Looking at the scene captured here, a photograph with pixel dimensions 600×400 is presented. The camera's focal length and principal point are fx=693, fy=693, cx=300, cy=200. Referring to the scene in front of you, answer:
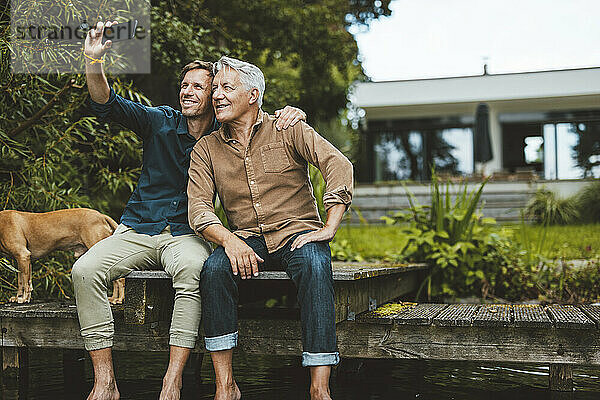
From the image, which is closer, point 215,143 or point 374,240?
point 215,143

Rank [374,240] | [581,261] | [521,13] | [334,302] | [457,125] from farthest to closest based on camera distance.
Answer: [457,125], [521,13], [374,240], [581,261], [334,302]

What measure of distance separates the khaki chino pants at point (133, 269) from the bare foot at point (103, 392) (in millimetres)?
154

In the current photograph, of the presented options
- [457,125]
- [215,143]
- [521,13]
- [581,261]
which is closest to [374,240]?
[581,261]

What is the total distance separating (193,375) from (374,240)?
4.77 metres

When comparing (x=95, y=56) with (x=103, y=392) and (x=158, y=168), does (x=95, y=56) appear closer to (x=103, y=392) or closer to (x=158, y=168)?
(x=158, y=168)

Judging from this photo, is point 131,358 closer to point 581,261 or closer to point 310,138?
point 310,138

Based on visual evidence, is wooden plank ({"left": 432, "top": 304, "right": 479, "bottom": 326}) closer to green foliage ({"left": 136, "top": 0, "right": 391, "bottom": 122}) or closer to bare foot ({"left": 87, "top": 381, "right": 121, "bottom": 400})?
bare foot ({"left": 87, "top": 381, "right": 121, "bottom": 400})

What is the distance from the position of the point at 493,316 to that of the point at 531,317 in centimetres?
17

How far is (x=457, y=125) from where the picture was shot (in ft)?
58.4

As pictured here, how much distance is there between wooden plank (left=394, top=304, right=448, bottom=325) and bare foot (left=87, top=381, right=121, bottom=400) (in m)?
1.24

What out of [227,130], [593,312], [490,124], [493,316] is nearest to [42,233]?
[227,130]

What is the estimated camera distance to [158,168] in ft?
10.6

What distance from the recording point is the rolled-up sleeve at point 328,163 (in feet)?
9.21

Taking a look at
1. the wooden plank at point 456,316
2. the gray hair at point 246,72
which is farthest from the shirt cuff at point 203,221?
the wooden plank at point 456,316
